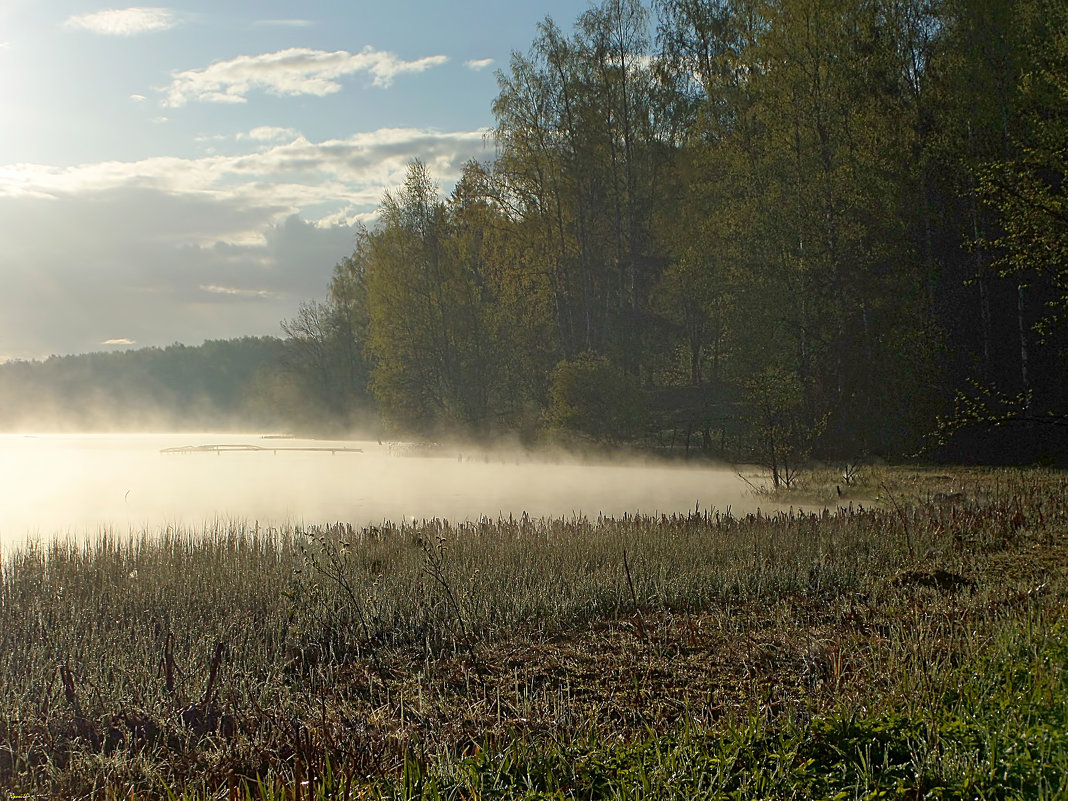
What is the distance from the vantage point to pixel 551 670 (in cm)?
685

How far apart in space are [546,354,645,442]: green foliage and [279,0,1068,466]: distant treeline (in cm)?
8

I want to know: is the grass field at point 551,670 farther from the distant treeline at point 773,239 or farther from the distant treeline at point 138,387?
the distant treeline at point 138,387

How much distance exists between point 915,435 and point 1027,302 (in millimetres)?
5092

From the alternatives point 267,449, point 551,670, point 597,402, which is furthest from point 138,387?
point 551,670

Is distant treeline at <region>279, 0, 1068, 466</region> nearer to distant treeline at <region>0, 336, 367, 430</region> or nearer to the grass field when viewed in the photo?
the grass field

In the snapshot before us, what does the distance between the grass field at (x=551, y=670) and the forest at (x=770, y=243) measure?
9.24 meters

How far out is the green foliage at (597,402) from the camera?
30812mm

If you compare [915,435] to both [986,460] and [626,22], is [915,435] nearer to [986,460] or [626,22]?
[986,460]

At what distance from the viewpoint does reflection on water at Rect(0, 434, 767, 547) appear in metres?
19.4

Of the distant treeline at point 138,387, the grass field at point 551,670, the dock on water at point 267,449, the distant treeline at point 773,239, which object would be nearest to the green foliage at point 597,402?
the distant treeline at point 773,239

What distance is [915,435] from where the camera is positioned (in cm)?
2616

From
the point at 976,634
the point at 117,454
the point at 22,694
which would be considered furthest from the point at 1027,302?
the point at 117,454

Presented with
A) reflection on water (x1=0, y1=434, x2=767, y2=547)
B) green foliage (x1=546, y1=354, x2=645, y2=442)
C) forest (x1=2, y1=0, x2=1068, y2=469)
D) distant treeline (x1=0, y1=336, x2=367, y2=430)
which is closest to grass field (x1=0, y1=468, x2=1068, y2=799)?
reflection on water (x1=0, y1=434, x2=767, y2=547)

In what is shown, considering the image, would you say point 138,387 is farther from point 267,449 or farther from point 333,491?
point 333,491
